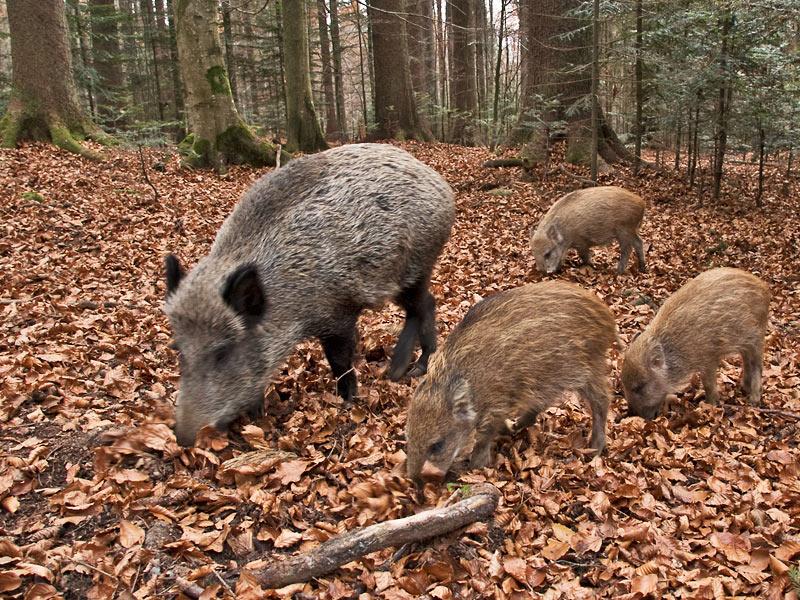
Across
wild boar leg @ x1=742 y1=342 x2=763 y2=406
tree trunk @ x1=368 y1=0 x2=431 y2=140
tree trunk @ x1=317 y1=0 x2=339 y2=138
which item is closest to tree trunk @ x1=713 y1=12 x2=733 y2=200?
wild boar leg @ x1=742 y1=342 x2=763 y2=406

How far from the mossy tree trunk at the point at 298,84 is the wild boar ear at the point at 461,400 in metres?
13.2

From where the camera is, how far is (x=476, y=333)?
4258 mm

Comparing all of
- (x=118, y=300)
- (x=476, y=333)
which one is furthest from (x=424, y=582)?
(x=118, y=300)

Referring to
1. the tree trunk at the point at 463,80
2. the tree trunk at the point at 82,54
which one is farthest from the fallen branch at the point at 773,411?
the tree trunk at the point at 463,80

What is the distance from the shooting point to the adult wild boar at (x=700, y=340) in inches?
206

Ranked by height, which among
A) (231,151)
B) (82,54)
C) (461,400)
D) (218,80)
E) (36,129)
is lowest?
(461,400)

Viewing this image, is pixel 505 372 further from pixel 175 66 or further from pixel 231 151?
pixel 175 66

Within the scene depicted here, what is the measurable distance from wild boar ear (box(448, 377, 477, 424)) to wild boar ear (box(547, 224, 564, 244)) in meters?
5.77

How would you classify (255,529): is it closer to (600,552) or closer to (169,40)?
(600,552)

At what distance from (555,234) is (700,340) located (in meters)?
4.14

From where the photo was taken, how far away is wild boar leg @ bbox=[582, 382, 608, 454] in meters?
4.56

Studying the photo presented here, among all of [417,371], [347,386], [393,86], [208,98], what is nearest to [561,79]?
[208,98]

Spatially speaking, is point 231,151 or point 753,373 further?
point 231,151

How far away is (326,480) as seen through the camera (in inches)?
158
